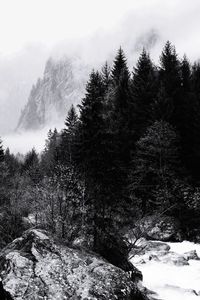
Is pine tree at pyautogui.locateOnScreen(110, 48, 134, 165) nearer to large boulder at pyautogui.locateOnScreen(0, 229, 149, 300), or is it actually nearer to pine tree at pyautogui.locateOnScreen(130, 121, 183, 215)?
pine tree at pyautogui.locateOnScreen(130, 121, 183, 215)

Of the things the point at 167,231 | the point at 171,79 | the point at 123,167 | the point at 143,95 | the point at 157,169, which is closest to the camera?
the point at 123,167

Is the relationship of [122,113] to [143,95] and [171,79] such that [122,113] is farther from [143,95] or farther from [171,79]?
[171,79]

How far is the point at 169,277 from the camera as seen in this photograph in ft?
57.5

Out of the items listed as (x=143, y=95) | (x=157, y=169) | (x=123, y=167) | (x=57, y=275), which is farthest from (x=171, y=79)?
(x=57, y=275)

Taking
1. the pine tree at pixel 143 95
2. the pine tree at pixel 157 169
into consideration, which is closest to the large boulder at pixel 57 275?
the pine tree at pixel 157 169

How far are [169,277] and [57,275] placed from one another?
402 inches

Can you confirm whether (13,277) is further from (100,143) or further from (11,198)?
(11,198)

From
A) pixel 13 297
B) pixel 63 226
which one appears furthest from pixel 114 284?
pixel 63 226

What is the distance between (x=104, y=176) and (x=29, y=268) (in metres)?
16.2

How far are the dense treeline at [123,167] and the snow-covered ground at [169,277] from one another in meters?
2.66

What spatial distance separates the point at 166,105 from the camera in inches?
1422

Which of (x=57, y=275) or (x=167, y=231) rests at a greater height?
(x=167, y=231)

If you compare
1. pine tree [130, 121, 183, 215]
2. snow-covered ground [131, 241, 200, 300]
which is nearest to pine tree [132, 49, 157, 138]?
pine tree [130, 121, 183, 215]

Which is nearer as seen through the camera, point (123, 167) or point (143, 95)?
point (123, 167)
